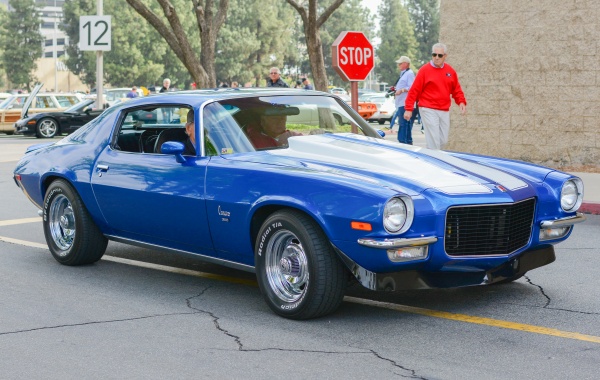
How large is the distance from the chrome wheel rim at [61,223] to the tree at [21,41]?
3134 inches

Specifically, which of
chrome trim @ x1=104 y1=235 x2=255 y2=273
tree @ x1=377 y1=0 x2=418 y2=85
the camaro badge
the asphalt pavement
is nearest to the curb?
the asphalt pavement

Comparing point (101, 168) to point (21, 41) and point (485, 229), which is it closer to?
point (485, 229)

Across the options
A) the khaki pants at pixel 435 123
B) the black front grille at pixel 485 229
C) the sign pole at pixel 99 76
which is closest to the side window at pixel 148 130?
the black front grille at pixel 485 229

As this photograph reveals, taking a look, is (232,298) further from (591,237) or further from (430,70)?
(430,70)

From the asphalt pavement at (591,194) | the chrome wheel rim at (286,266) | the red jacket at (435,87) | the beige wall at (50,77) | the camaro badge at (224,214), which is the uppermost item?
the red jacket at (435,87)

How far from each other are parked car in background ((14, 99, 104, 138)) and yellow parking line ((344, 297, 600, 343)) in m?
24.8

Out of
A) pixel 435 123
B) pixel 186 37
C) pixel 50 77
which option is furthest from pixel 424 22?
pixel 435 123

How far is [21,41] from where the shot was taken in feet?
279

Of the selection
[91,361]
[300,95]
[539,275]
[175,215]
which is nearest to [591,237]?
[539,275]

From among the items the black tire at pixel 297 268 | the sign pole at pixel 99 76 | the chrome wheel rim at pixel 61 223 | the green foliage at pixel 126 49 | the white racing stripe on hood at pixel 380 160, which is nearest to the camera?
the black tire at pixel 297 268

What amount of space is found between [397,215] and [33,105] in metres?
28.6

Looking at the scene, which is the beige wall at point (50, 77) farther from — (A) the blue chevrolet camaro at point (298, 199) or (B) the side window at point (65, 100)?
(A) the blue chevrolet camaro at point (298, 199)

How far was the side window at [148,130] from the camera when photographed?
24.8 ft

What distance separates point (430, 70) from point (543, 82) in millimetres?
4223
